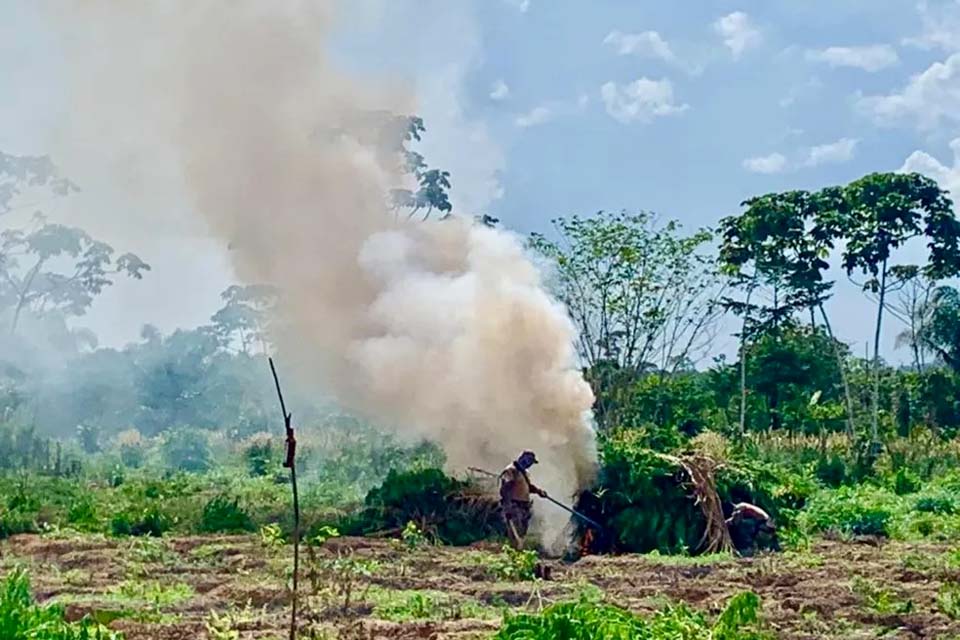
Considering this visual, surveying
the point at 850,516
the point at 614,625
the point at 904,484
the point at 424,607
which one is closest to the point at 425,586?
the point at 424,607

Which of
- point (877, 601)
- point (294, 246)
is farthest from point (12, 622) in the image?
point (294, 246)

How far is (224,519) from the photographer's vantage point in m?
16.0

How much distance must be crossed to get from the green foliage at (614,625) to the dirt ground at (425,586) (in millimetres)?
1512

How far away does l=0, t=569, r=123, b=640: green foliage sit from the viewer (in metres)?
5.67

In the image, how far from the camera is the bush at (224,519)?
51.9 ft

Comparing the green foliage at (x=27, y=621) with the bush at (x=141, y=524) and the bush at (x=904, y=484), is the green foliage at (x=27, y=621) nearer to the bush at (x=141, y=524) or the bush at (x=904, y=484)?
the bush at (x=141, y=524)

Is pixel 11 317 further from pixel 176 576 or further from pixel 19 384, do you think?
pixel 176 576

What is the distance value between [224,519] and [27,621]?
33.9 ft

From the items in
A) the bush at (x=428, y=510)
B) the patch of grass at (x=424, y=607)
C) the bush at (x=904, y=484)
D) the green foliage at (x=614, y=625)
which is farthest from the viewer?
the bush at (x=904, y=484)

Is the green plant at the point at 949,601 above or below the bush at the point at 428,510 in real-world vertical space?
below

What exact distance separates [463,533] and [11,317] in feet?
68.6

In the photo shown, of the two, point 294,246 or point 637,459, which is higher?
point 294,246

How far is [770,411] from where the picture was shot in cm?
3152

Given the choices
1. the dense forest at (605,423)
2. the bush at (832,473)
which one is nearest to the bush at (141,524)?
the dense forest at (605,423)
